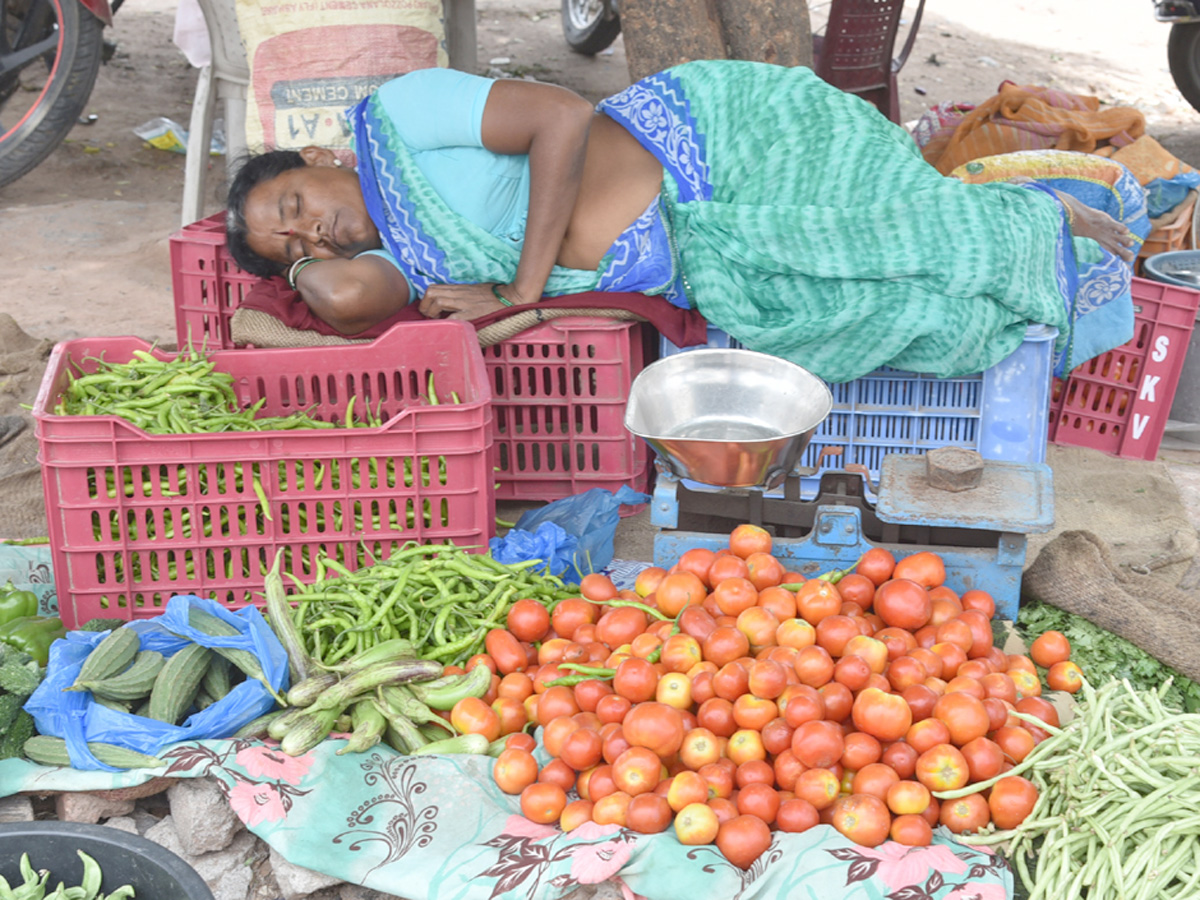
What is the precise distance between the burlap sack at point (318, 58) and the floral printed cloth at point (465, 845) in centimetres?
269

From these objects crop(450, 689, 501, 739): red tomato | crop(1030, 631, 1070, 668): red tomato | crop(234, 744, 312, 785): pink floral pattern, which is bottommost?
crop(234, 744, 312, 785): pink floral pattern

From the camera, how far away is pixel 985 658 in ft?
7.06

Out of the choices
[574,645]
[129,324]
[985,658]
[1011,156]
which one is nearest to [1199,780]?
[985,658]

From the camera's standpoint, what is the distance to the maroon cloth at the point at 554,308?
3229 millimetres

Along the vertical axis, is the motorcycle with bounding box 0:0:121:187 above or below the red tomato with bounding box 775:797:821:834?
above

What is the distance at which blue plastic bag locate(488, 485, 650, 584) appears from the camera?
8.86 feet

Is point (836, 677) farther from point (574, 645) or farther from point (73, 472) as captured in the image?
point (73, 472)

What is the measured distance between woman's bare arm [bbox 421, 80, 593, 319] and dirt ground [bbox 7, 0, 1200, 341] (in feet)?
4.22

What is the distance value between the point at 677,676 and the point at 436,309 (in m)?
1.64

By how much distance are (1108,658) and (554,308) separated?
1.72m

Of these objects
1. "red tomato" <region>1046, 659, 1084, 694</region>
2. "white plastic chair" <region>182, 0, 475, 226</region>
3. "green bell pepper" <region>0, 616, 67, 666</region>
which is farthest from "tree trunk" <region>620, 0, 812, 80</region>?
"green bell pepper" <region>0, 616, 67, 666</region>

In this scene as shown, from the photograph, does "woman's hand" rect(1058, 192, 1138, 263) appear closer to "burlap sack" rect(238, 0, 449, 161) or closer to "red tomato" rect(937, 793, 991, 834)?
"red tomato" rect(937, 793, 991, 834)

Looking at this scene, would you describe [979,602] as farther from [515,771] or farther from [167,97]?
[167,97]

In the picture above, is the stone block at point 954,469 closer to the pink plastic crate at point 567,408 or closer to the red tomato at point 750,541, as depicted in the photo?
the red tomato at point 750,541
